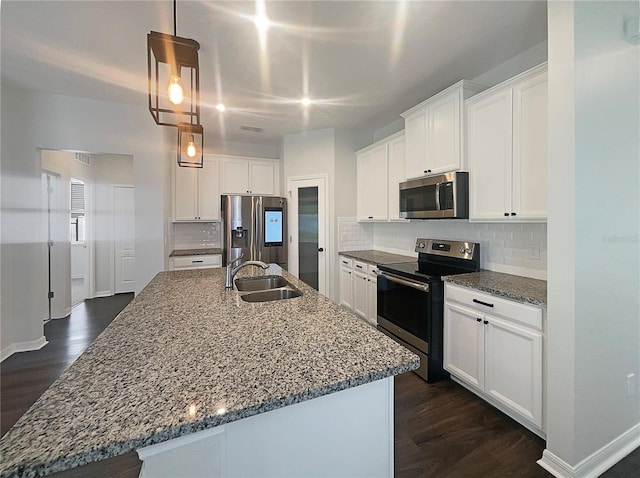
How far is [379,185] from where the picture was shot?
3711 millimetres

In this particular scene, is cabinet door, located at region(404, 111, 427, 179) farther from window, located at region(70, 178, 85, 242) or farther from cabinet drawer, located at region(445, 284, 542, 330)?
window, located at region(70, 178, 85, 242)

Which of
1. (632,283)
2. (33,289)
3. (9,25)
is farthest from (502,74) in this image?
(33,289)

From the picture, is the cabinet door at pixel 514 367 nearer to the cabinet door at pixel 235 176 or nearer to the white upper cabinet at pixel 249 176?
the white upper cabinet at pixel 249 176

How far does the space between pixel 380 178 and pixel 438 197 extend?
46.9 inches

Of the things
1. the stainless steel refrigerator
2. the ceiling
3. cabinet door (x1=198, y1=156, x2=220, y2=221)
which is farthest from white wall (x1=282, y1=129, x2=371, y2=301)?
cabinet door (x1=198, y1=156, x2=220, y2=221)

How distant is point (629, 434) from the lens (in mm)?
1747

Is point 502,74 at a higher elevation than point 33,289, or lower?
higher

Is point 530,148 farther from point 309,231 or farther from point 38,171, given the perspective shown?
point 38,171

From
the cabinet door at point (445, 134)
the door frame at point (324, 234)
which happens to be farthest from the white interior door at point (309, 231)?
the cabinet door at point (445, 134)

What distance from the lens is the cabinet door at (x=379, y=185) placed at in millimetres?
3605

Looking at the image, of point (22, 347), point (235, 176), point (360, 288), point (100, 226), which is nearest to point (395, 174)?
point (360, 288)

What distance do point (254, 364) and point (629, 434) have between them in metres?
2.39

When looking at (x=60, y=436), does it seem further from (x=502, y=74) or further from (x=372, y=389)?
(x=502, y=74)

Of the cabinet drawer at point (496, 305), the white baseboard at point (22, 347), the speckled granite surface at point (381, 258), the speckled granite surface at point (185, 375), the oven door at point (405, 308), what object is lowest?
the white baseboard at point (22, 347)
